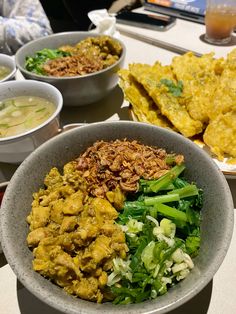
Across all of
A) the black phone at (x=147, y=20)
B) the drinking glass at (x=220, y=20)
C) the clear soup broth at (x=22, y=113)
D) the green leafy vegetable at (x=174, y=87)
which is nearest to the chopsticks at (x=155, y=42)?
the black phone at (x=147, y=20)

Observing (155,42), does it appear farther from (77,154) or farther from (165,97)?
(77,154)

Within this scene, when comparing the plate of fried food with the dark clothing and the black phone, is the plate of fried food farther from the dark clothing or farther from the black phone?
the dark clothing

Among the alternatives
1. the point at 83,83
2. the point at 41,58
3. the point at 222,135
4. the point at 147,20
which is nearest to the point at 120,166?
the point at 222,135

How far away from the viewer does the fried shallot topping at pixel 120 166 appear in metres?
1.21

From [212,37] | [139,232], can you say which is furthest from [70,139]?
[212,37]

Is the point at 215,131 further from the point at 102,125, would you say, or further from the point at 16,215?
the point at 16,215

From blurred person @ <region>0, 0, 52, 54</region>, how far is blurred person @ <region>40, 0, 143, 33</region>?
1.21 m

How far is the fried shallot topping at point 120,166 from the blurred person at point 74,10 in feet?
9.63

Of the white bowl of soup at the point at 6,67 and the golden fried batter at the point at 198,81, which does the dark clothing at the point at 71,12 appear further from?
the golden fried batter at the point at 198,81

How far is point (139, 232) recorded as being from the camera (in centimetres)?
106

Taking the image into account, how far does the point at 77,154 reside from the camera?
1367 mm

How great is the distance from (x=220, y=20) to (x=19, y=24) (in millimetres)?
1636

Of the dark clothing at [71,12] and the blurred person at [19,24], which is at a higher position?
the blurred person at [19,24]

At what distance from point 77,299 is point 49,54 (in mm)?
1581
